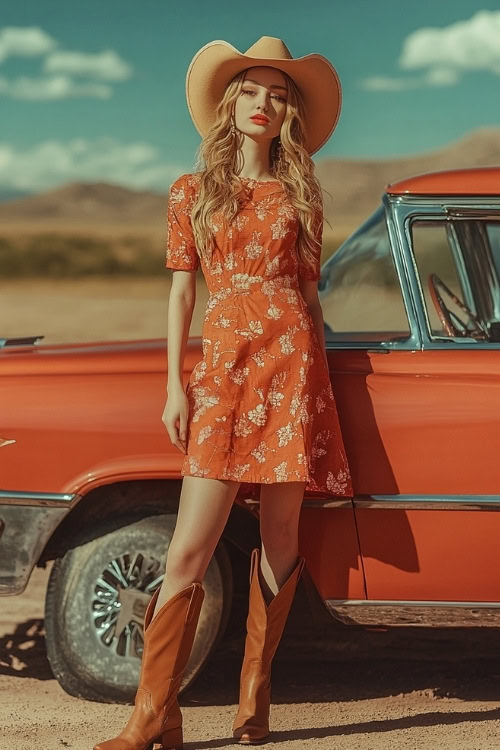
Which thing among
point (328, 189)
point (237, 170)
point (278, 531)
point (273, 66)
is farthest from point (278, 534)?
point (328, 189)

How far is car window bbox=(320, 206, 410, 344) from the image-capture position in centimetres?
482

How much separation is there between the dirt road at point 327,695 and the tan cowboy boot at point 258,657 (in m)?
0.09

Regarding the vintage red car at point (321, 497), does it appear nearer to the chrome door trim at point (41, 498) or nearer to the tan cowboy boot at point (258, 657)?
the chrome door trim at point (41, 498)

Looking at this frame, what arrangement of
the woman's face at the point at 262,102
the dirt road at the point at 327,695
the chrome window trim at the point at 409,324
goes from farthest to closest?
the chrome window trim at the point at 409,324, the dirt road at the point at 327,695, the woman's face at the point at 262,102

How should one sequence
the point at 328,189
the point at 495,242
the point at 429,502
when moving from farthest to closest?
the point at 328,189, the point at 495,242, the point at 429,502

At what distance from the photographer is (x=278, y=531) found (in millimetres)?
3926

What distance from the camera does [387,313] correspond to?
5.70m

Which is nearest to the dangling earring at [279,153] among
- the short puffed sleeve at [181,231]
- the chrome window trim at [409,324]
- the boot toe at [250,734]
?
the short puffed sleeve at [181,231]

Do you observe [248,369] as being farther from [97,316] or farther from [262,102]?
[97,316]

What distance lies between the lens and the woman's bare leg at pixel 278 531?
12.7 ft

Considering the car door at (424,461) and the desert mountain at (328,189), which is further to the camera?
the desert mountain at (328,189)

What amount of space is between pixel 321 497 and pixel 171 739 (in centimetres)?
92

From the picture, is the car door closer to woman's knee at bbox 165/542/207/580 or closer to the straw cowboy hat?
woman's knee at bbox 165/542/207/580

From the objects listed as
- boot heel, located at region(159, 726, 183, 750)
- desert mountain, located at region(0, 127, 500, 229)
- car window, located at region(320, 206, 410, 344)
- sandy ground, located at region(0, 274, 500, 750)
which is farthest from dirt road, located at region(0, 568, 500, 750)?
desert mountain, located at region(0, 127, 500, 229)
